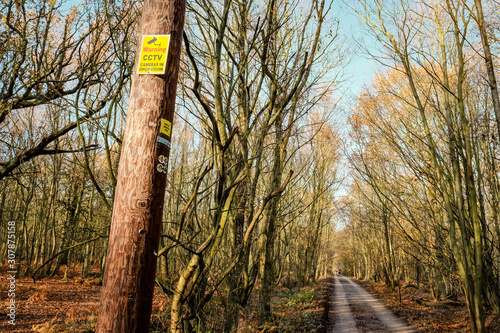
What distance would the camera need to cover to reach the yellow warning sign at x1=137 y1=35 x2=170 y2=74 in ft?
5.04

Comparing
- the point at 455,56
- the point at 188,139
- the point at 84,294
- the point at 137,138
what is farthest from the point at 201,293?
the point at 188,139

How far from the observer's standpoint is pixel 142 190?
1386 millimetres

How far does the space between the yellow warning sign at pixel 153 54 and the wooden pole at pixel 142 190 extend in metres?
0.01

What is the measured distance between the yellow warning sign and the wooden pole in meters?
0.01

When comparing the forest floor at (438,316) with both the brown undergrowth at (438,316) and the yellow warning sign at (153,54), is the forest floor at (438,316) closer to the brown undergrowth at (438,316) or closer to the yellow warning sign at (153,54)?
the brown undergrowth at (438,316)

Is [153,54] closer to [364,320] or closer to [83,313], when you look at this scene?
[83,313]

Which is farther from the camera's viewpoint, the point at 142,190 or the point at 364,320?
the point at 364,320

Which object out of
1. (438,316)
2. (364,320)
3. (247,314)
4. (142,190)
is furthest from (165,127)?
(438,316)

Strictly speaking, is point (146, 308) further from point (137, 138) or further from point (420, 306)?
point (420, 306)

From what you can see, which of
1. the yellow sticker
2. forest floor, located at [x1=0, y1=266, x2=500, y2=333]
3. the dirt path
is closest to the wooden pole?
the yellow sticker

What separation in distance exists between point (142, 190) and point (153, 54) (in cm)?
72

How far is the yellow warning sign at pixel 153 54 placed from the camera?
154cm

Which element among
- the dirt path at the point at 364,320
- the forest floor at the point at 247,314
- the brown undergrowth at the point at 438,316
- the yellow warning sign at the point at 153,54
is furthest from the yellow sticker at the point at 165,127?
the brown undergrowth at the point at 438,316

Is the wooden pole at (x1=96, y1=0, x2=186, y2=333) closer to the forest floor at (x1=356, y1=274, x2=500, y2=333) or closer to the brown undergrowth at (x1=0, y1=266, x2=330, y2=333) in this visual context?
the brown undergrowth at (x1=0, y1=266, x2=330, y2=333)
